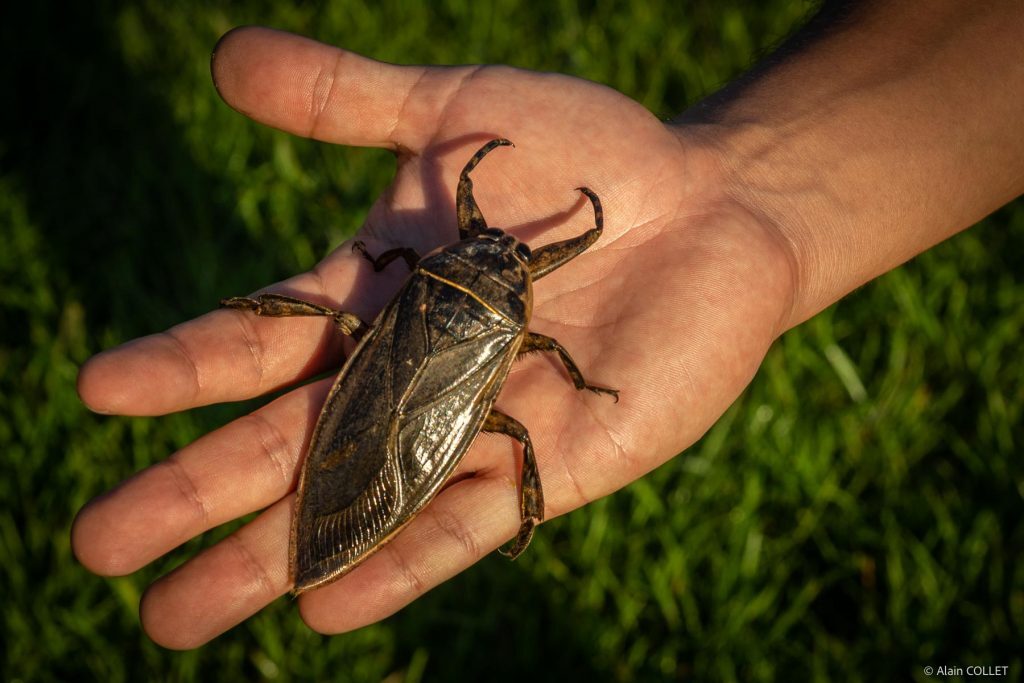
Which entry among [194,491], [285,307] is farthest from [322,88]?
[194,491]

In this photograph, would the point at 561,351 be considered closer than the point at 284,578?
No

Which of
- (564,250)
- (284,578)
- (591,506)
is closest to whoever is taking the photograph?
(284,578)

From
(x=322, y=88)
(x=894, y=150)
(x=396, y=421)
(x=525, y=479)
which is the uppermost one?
(x=322, y=88)

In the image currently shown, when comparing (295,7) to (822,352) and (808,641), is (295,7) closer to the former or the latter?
(822,352)

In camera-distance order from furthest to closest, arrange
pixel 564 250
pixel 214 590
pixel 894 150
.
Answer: pixel 894 150, pixel 564 250, pixel 214 590

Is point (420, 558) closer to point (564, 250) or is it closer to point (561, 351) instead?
point (561, 351)

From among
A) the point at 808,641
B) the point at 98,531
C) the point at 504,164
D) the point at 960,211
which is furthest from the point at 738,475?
the point at 98,531

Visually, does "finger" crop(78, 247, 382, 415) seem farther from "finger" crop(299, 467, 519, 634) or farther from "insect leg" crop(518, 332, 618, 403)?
"finger" crop(299, 467, 519, 634)
